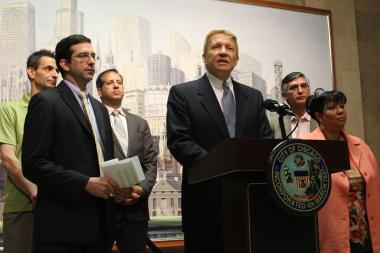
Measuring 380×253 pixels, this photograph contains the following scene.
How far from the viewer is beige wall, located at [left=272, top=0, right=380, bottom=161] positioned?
468cm

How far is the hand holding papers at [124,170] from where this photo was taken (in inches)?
76.9

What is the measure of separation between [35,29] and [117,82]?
31.4 inches

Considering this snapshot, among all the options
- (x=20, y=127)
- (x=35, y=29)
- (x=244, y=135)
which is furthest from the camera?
(x=35, y=29)

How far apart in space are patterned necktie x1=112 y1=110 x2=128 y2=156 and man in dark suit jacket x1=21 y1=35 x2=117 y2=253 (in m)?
0.72

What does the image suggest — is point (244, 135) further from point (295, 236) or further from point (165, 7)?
point (165, 7)

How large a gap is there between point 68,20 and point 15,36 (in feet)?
1.32

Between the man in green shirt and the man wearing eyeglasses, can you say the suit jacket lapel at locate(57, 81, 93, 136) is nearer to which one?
the man in green shirt

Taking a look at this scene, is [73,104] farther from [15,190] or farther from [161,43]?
[161,43]

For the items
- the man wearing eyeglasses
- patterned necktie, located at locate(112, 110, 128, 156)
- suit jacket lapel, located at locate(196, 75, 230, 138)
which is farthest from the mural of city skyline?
suit jacket lapel, located at locate(196, 75, 230, 138)

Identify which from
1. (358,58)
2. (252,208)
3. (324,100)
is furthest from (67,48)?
(358,58)

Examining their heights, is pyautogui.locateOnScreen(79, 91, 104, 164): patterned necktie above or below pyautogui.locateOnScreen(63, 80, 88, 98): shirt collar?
below

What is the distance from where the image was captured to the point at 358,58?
482 centimetres

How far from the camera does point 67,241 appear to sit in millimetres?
1926

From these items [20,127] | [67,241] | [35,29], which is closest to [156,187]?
[20,127]
